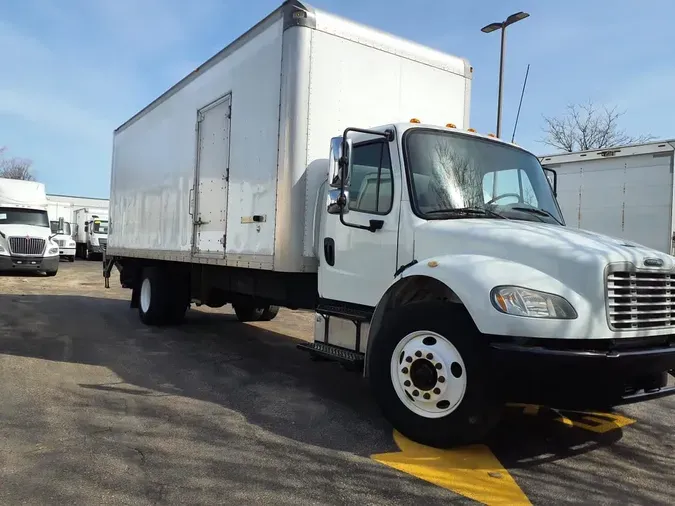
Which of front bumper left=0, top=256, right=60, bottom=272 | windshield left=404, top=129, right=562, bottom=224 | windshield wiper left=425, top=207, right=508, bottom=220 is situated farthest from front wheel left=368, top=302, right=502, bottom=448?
front bumper left=0, top=256, right=60, bottom=272

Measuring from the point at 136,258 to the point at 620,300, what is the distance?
8594mm

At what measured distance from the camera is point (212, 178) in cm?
726

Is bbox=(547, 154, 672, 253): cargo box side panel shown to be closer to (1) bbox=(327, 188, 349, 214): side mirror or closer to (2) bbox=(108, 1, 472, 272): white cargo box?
(2) bbox=(108, 1, 472, 272): white cargo box

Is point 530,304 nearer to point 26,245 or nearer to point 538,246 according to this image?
point 538,246

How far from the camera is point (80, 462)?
375cm

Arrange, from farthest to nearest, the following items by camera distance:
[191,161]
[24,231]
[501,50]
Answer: [24,231], [501,50], [191,161]

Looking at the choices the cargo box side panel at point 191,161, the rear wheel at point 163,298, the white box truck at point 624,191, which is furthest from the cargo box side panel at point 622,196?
the rear wheel at point 163,298

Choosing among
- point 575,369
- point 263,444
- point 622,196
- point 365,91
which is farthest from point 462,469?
point 622,196

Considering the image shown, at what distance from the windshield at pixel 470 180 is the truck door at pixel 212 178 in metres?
2.89

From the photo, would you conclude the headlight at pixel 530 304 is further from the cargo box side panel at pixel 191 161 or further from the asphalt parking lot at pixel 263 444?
the cargo box side panel at pixel 191 161

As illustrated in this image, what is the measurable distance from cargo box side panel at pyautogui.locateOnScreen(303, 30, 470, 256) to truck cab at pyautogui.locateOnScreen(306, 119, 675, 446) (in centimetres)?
48

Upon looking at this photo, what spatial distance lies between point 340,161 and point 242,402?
2.40 m

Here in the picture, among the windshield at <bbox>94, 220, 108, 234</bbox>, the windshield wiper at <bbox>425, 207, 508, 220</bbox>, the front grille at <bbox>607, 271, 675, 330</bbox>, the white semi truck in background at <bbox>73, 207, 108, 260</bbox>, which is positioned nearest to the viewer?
the front grille at <bbox>607, 271, 675, 330</bbox>

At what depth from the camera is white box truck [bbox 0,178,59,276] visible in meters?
19.5
